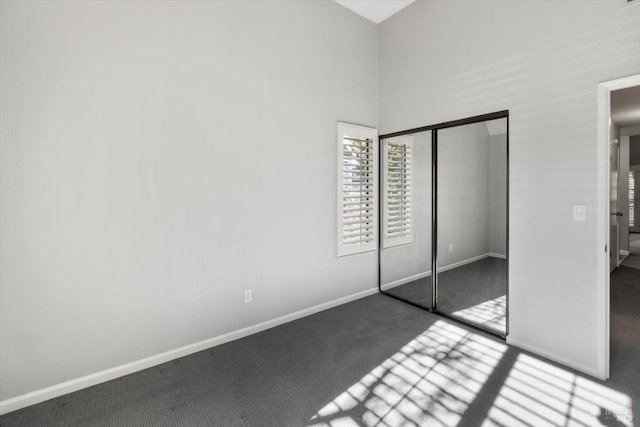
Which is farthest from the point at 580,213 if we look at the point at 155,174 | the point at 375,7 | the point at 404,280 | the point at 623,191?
the point at 623,191

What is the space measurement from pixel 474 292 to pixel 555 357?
0.80 metres

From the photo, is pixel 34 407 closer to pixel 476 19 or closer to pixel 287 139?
pixel 287 139

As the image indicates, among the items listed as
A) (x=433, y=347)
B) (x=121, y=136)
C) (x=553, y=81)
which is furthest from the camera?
(x=433, y=347)

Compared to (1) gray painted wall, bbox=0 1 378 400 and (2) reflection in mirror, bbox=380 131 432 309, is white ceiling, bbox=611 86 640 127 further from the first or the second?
(1) gray painted wall, bbox=0 1 378 400

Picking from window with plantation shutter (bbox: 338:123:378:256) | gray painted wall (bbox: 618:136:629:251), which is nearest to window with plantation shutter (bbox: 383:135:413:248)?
window with plantation shutter (bbox: 338:123:378:256)

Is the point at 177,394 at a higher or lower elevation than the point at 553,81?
lower

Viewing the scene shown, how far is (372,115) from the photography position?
12.4ft

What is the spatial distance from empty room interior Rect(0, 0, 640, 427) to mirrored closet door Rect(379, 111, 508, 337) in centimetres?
2

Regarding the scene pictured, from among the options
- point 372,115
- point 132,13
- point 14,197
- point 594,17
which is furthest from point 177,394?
point 594,17

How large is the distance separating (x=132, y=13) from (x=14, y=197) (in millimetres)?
1468

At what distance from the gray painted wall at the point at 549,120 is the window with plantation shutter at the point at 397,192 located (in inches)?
29.1

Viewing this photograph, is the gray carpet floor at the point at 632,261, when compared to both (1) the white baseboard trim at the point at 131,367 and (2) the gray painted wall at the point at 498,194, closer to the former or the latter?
(2) the gray painted wall at the point at 498,194

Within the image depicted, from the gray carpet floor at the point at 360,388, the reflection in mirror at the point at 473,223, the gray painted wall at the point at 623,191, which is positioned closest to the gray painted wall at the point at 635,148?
the gray painted wall at the point at 623,191

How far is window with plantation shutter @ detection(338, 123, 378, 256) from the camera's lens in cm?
349
